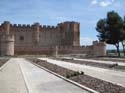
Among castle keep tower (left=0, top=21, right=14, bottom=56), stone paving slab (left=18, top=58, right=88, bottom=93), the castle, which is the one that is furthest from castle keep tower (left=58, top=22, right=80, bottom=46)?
stone paving slab (left=18, top=58, right=88, bottom=93)

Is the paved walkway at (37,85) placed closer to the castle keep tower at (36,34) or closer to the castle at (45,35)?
the castle at (45,35)

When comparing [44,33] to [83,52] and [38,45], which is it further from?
[83,52]

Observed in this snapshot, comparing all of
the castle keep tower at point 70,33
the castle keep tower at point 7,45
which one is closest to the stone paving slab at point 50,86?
the castle keep tower at point 7,45

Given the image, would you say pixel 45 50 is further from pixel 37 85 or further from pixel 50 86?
pixel 50 86

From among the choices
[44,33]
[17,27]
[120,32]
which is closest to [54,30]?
[44,33]

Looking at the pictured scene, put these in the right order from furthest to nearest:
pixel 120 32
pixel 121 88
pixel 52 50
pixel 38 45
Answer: pixel 38 45, pixel 52 50, pixel 120 32, pixel 121 88

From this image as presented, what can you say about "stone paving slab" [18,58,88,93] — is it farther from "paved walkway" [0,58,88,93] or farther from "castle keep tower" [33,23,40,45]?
"castle keep tower" [33,23,40,45]

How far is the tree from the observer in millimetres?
69438

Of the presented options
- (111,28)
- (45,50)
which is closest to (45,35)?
(45,50)

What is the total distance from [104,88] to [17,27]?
271ft

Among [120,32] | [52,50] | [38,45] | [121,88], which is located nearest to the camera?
[121,88]

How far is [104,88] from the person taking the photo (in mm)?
13359

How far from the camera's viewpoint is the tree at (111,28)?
69.4m

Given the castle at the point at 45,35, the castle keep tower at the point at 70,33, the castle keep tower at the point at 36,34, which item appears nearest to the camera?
the castle at the point at 45,35
